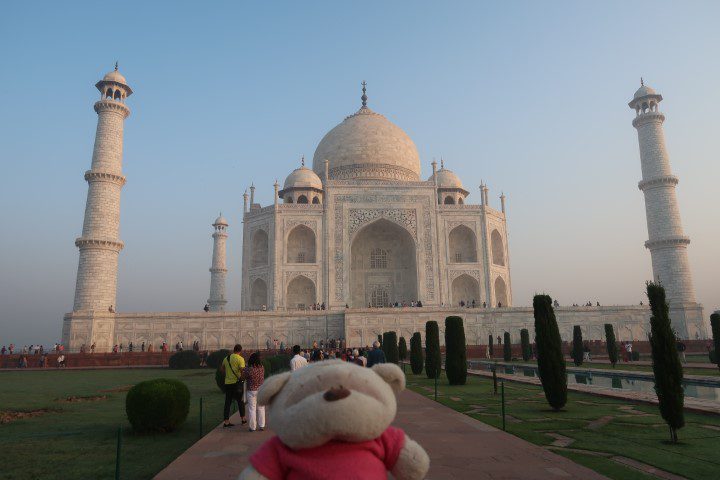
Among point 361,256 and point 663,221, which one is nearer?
point 663,221

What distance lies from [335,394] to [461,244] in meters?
31.3

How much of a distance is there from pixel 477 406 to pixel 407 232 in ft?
74.8

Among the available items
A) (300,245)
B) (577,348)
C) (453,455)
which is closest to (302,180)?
(300,245)

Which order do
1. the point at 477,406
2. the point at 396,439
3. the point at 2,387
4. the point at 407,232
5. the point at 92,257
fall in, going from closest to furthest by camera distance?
the point at 396,439 → the point at 477,406 → the point at 2,387 → the point at 92,257 → the point at 407,232

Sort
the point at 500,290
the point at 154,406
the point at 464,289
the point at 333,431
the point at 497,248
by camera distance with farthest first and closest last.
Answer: the point at 497,248 < the point at 500,290 < the point at 464,289 < the point at 154,406 < the point at 333,431

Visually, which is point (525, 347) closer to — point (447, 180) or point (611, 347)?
point (611, 347)

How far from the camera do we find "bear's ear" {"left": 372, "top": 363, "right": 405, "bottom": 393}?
7.88 ft

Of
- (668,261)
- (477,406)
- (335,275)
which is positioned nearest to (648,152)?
(668,261)

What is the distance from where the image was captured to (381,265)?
1286 inches

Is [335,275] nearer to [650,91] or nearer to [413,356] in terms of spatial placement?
[413,356]

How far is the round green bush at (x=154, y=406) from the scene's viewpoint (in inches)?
239

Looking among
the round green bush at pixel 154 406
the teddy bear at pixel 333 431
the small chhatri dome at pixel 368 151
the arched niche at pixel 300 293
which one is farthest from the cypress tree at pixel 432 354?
the small chhatri dome at pixel 368 151

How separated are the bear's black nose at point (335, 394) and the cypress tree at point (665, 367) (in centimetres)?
479

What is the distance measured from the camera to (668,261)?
2844cm
